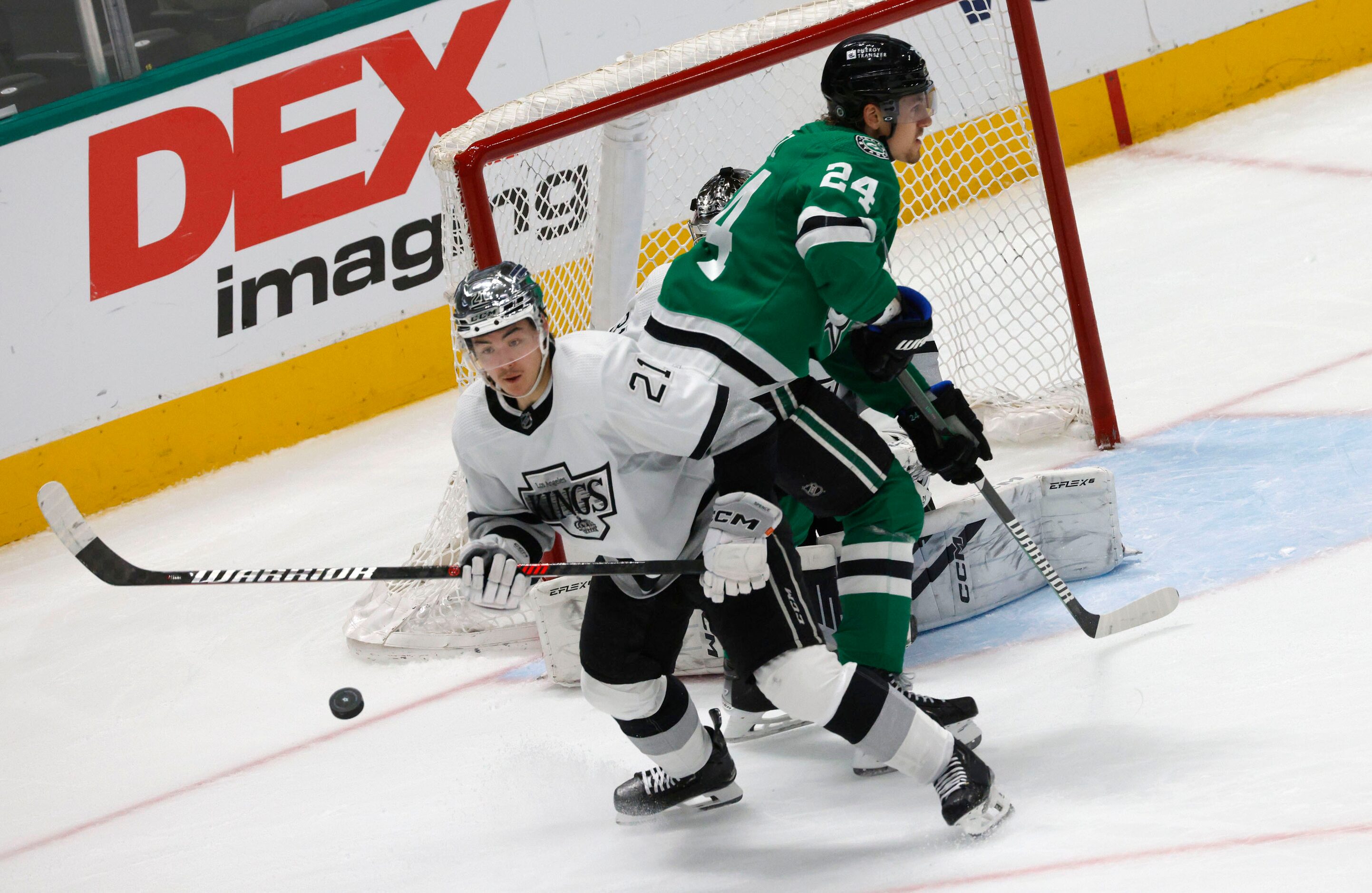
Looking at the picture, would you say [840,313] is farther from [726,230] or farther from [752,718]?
[752,718]

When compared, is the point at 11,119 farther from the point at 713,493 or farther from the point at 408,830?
the point at 713,493

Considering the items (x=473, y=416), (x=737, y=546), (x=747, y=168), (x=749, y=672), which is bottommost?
(x=749, y=672)

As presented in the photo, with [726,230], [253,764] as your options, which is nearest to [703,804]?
[726,230]

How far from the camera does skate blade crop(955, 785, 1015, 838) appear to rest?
7.16ft

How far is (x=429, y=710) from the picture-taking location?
3191 millimetres

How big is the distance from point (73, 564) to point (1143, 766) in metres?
3.28

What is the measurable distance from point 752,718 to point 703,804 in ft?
0.90

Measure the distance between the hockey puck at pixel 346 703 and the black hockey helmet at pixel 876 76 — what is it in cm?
128

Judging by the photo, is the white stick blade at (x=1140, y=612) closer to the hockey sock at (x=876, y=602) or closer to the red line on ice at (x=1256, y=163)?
the hockey sock at (x=876, y=602)

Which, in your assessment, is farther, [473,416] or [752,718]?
[752,718]

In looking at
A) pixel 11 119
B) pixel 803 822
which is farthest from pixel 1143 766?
pixel 11 119

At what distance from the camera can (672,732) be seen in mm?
2455

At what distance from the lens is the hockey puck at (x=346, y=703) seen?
2.54 m

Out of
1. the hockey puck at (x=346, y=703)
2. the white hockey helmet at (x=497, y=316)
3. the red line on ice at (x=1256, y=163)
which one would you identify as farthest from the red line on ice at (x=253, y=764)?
the red line on ice at (x=1256, y=163)
